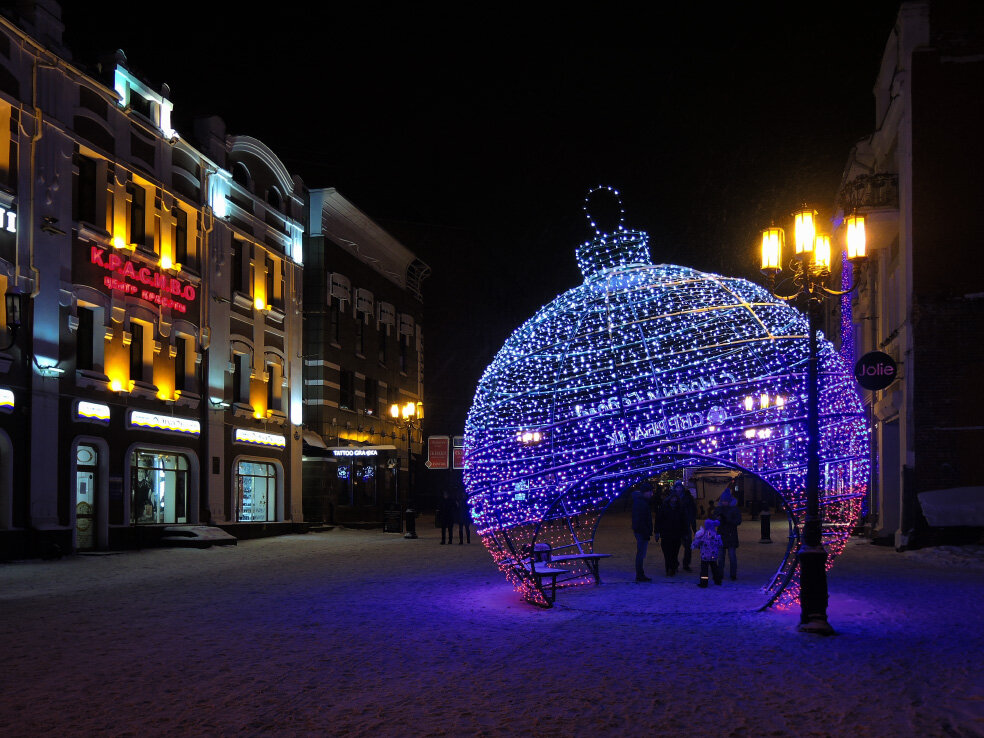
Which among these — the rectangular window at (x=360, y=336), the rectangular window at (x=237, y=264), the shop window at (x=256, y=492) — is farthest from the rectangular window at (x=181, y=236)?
the rectangular window at (x=360, y=336)

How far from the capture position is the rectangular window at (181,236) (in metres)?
26.0

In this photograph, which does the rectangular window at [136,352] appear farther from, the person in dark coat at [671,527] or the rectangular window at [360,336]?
the person in dark coat at [671,527]

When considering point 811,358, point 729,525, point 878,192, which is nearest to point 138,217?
point 729,525

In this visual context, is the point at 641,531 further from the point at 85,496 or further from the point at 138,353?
the point at 138,353

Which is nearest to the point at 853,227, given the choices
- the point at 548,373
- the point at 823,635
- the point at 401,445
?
the point at 548,373

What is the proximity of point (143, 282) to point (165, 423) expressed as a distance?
3.74 metres

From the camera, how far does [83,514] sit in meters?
22.0

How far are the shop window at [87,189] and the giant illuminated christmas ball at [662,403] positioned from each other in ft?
46.7

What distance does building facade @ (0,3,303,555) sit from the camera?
19953mm

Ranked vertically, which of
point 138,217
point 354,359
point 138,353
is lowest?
point 138,353

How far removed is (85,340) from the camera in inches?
882

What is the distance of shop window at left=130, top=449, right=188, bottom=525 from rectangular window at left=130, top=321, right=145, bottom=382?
195 centimetres

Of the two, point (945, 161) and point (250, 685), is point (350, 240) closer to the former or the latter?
point (945, 161)

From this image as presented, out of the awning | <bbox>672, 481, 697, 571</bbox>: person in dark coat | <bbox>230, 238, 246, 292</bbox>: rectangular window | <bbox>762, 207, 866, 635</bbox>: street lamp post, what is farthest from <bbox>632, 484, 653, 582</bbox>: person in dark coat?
the awning
